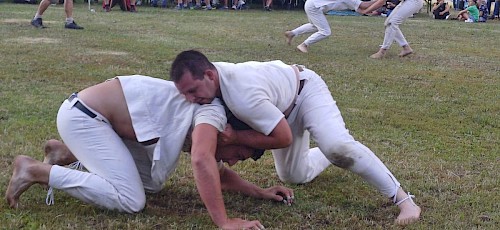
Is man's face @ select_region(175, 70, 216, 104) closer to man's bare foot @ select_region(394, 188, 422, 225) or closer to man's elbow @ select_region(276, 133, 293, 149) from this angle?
man's elbow @ select_region(276, 133, 293, 149)

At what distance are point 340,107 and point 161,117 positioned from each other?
321 centimetres

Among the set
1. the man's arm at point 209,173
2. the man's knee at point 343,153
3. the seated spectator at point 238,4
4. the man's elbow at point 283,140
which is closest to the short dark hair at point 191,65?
the man's arm at point 209,173

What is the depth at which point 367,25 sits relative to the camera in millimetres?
16594

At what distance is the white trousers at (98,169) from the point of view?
3.51 m

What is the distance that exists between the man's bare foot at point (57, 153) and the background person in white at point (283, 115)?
1.00 m

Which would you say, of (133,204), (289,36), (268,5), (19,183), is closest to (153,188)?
(133,204)

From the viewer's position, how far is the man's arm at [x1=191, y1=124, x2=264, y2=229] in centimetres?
320

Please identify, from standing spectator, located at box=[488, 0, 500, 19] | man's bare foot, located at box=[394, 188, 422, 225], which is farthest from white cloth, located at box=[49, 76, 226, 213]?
standing spectator, located at box=[488, 0, 500, 19]

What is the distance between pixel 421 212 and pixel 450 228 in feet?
0.82

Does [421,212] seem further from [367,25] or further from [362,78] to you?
[367,25]

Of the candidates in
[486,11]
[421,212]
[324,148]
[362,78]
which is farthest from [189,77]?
[486,11]

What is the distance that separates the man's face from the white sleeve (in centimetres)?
4

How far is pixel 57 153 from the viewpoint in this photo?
13.2 ft

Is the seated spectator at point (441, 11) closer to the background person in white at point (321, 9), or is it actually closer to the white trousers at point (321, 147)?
the background person in white at point (321, 9)
